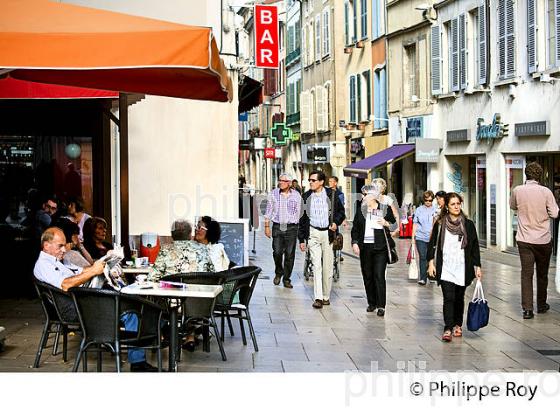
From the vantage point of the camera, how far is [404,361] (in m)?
10.1

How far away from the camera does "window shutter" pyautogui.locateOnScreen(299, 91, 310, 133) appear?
5184 cm

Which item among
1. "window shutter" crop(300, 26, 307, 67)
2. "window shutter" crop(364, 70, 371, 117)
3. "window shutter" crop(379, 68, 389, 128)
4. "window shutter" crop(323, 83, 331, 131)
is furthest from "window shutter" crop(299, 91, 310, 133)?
"window shutter" crop(379, 68, 389, 128)

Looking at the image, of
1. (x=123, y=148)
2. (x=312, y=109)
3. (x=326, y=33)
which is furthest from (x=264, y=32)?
(x=312, y=109)

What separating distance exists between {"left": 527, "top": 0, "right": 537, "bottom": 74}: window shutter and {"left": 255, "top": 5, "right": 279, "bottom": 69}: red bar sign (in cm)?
611

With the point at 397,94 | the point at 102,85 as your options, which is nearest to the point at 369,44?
the point at 397,94

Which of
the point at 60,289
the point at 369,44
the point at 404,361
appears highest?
the point at 369,44

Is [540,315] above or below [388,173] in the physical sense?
below

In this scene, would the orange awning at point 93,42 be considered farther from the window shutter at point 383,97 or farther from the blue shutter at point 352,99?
the blue shutter at point 352,99

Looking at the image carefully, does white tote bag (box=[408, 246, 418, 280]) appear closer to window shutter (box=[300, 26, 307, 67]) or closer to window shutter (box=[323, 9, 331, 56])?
window shutter (box=[323, 9, 331, 56])

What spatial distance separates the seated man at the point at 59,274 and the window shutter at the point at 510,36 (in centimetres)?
1656

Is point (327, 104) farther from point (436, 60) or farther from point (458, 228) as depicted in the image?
point (458, 228)

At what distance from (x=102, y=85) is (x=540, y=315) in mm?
6297
